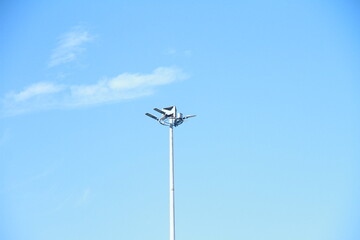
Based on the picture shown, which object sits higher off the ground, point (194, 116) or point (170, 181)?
point (194, 116)

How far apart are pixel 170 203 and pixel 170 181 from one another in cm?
183

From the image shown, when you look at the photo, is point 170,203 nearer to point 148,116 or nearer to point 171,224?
point 171,224

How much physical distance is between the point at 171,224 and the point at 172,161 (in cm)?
529

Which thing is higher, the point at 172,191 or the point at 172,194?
the point at 172,191

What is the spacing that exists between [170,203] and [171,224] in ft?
5.98

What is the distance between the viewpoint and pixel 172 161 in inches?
3191

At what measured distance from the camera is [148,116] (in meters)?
82.8

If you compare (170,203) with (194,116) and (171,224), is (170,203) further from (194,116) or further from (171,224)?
(194,116)

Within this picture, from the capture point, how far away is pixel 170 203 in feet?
262

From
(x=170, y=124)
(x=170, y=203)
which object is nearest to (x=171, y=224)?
(x=170, y=203)

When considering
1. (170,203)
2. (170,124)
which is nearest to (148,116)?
(170,124)

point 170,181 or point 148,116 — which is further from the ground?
point 148,116

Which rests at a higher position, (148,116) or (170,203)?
(148,116)

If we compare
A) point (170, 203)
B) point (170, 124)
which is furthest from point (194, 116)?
point (170, 203)
